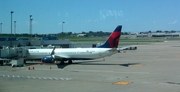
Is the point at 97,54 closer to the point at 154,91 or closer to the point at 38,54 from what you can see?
the point at 38,54

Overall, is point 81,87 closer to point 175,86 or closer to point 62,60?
point 175,86

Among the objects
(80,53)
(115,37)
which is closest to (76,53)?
(80,53)

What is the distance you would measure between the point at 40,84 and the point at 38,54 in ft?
75.9

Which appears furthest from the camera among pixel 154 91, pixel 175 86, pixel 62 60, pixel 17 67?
pixel 62 60

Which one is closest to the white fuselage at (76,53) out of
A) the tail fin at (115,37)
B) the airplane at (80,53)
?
the airplane at (80,53)

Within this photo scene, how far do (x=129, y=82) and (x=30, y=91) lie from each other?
9162 mm

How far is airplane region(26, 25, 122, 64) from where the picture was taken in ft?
137

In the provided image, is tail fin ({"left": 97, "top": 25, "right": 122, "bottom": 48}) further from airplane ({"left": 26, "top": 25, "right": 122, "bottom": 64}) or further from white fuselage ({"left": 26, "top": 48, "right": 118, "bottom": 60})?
white fuselage ({"left": 26, "top": 48, "right": 118, "bottom": 60})

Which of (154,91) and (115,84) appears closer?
(154,91)

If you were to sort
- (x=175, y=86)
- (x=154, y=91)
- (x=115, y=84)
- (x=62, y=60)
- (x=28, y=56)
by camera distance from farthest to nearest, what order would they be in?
(x=28, y=56) → (x=62, y=60) → (x=115, y=84) → (x=175, y=86) → (x=154, y=91)

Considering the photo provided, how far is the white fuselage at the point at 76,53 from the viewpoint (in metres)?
41.9

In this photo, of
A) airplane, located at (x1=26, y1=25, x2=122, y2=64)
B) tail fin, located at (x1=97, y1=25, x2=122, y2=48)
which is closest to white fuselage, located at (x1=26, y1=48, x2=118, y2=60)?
airplane, located at (x1=26, y1=25, x2=122, y2=64)

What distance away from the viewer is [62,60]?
44.5 meters

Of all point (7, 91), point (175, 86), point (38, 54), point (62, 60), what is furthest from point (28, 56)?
point (175, 86)
